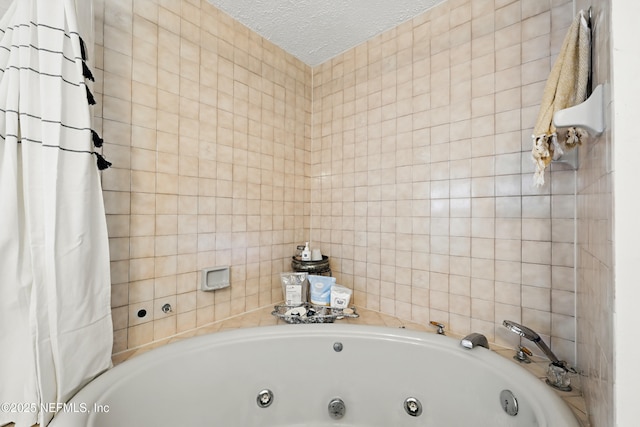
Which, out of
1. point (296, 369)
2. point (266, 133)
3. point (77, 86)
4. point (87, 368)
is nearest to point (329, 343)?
point (296, 369)

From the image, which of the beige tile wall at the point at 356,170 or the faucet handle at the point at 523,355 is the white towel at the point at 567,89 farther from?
the faucet handle at the point at 523,355

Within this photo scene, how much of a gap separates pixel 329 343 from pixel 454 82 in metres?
1.32

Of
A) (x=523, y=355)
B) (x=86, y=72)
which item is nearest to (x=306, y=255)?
(x=523, y=355)

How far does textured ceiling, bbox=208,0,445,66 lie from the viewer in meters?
1.41

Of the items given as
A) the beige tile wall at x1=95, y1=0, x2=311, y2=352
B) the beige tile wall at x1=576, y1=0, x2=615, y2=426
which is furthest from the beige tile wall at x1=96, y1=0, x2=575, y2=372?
the beige tile wall at x1=576, y1=0, x2=615, y2=426

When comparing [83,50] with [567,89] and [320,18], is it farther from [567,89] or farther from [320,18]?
[567,89]

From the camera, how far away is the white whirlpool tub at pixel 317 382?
94 centimetres

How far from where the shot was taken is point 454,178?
4.45 feet

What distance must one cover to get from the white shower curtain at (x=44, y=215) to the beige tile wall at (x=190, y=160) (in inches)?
9.7

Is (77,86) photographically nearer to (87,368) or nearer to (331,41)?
(87,368)

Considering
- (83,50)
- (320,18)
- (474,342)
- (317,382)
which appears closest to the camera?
(83,50)

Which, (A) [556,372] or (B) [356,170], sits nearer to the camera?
(A) [556,372]

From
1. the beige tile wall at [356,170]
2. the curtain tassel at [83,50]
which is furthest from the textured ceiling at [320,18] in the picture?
the curtain tassel at [83,50]

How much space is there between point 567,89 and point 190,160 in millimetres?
1405
